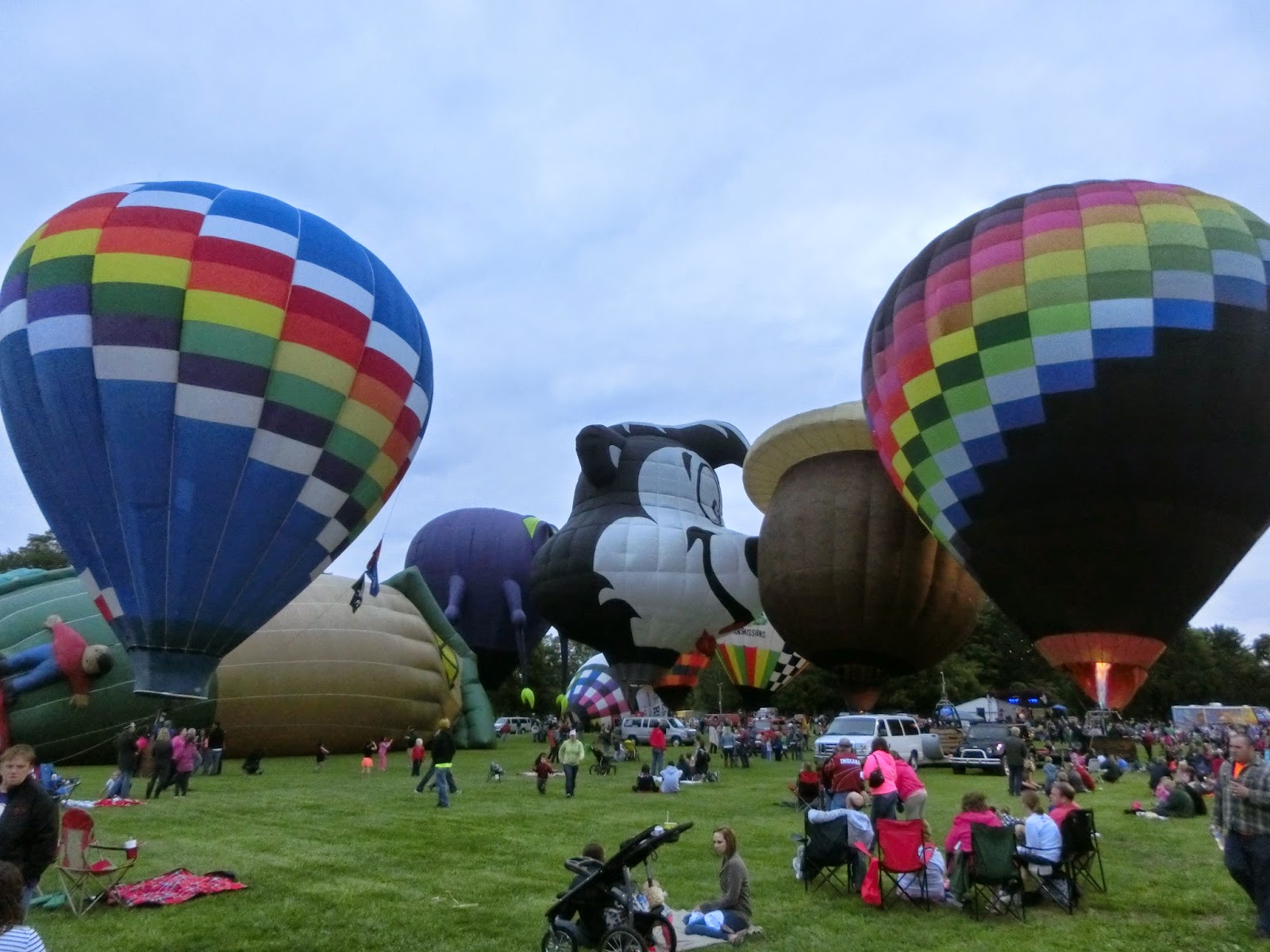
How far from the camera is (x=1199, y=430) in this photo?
42.8ft

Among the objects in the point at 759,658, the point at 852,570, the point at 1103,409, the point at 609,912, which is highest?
the point at 1103,409

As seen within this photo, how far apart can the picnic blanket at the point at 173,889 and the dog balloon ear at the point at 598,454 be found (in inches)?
754

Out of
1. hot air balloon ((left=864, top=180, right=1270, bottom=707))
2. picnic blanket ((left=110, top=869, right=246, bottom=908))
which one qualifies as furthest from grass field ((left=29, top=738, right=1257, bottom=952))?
hot air balloon ((left=864, top=180, right=1270, bottom=707))

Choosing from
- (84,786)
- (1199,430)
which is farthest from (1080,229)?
(84,786)

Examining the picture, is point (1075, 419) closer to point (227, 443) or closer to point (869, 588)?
point (869, 588)

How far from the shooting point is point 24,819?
→ 432 cm

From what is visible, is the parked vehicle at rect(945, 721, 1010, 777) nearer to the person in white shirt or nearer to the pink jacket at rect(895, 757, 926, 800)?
the pink jacket at rect(895, 757, 926, 800)

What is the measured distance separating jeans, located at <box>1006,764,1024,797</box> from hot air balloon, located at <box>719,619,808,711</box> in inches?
686

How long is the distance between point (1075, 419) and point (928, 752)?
994 centimetres

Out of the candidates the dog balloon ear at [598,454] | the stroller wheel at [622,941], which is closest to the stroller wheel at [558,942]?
the stroller wheel at [622,941]

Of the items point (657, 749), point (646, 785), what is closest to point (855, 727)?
point (657, 749)

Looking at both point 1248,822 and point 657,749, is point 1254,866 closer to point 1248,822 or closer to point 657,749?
point 1248,822

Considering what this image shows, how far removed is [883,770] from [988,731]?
14979mm

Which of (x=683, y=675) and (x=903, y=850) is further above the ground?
(x=683, y=675)
